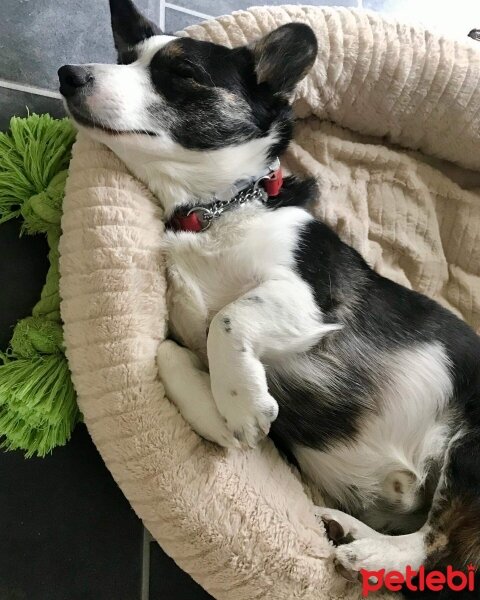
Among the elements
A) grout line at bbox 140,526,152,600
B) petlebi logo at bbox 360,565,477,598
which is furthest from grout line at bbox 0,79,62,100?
petlebi logo at bbox 360,565,477,598

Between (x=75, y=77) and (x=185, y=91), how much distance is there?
342 mm

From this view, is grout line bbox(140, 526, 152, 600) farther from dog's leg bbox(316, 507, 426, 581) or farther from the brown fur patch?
the brown fur patch

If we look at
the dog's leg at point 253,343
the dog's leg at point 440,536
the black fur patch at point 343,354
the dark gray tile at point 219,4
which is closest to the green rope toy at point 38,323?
the dog's leg at point 253,343

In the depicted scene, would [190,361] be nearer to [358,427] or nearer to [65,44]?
[358,427]

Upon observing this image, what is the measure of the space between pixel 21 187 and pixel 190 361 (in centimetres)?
88

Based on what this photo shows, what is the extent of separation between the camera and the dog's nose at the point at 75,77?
1817 millimetres

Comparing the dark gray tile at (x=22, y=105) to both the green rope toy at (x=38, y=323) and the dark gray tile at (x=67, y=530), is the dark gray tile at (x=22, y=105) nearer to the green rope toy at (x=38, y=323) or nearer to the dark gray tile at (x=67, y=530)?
the green rope toy at (x=38, y=323)

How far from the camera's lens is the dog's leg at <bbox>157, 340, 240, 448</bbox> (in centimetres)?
184

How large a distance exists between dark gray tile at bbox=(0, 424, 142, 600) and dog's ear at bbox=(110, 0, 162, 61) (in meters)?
1.41

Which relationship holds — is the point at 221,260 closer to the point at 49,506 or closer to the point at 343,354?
the point at 343,354

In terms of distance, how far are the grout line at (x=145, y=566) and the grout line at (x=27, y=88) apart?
170 cm

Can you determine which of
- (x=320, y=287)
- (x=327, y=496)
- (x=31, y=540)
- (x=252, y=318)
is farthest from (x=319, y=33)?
(x=31, y=540)

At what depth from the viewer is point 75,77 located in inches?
71.5

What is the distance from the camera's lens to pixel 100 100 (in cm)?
182
